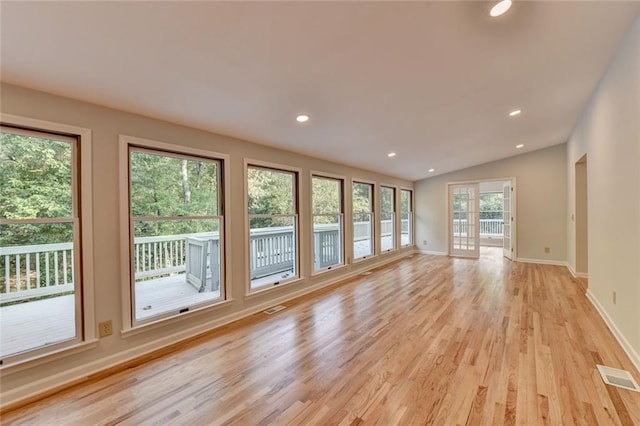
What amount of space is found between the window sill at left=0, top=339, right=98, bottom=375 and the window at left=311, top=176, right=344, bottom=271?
2914mm

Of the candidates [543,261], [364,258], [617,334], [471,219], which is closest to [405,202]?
[471,219]

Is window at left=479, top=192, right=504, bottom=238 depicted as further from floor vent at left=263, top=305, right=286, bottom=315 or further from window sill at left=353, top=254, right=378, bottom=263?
floor vent at left=263, top=305, right=286, bottom=315

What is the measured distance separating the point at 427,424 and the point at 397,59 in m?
2.43

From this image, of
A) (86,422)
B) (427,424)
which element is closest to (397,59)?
(427,424)

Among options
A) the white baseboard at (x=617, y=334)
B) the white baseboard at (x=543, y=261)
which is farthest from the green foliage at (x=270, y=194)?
the white baseboard at (x=543, y=261)

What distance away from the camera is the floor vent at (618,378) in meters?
1.95

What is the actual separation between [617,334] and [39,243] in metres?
4.96

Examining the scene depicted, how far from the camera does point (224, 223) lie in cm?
321

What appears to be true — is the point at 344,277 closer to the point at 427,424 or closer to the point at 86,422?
the point at 427,424

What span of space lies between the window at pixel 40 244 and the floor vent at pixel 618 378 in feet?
12.8

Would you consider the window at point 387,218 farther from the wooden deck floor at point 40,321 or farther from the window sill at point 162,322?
the wooden deck floor at point 40,321

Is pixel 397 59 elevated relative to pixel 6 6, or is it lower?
elevated

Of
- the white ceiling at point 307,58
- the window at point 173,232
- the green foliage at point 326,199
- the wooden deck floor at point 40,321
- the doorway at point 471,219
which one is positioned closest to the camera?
the white ceiling at point 307,58

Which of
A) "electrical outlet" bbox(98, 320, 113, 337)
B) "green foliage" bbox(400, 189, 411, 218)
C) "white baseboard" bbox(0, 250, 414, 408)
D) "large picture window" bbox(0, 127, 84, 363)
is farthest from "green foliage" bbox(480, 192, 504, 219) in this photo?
"large picture window" bbox(0, 127, 84, 363)
